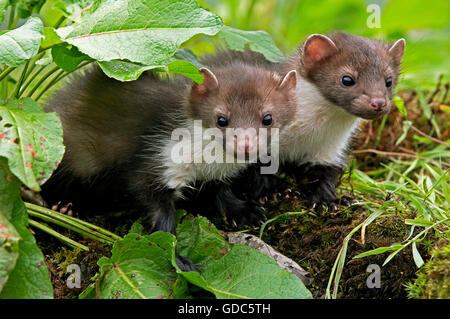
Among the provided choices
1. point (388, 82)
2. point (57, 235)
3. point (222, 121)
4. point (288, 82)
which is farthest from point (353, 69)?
point (57, 235)

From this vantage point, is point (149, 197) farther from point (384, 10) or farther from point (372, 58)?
point (384, 10)

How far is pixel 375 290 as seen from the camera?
11.9ft

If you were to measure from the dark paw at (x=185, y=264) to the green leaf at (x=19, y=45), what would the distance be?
4.87ft

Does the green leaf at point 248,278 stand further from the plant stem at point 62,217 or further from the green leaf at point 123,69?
the green leaf at point 123,69

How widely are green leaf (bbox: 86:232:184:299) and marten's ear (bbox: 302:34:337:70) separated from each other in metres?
1.92

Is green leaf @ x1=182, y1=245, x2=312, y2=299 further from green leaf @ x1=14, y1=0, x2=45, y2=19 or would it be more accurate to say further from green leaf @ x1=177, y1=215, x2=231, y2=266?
green leaf @ x1=14, y1=0, x2=45, y2=19

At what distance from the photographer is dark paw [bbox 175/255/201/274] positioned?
147 inches

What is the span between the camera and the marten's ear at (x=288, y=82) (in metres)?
4.29

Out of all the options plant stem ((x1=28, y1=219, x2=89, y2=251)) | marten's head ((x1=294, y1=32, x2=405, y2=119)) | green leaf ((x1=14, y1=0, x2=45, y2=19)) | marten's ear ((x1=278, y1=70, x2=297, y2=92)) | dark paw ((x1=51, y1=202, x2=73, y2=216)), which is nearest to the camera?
green leaf ((x1=14, y1=0, x2=45, y2=19))

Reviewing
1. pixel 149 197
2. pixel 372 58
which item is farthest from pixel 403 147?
pixel 149 197

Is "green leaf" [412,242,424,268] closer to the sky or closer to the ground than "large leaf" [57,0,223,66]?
closer to the ground

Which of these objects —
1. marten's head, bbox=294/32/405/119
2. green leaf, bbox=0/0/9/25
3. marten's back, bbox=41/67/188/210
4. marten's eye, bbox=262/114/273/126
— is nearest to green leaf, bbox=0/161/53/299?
green leaf, bbox=0/0/9/25

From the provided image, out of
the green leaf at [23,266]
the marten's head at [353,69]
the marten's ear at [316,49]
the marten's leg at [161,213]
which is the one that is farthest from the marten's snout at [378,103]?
the green leaf at [23,266]

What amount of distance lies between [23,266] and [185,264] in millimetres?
1016
